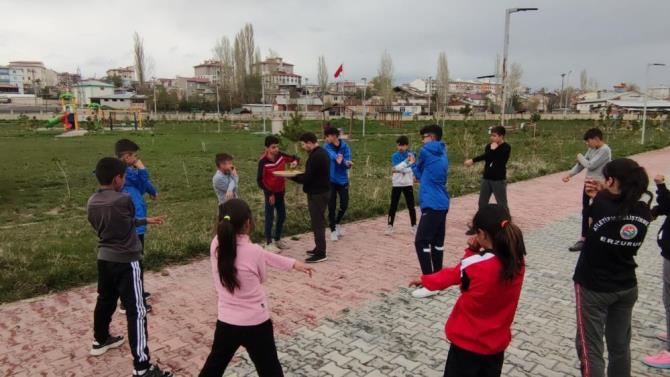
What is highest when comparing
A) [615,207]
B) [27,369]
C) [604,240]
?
[615,207]

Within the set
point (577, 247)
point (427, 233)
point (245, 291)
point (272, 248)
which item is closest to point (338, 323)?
point (427, 233)

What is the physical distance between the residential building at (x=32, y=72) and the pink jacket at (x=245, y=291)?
488ft

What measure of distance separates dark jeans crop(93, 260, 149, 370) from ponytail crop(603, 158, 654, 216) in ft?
10.7

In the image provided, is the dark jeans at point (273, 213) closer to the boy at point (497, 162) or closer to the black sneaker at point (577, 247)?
the boy at point (497, 162)

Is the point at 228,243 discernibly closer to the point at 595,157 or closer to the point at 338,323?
the point at 338,323

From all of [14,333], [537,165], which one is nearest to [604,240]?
[14,333]

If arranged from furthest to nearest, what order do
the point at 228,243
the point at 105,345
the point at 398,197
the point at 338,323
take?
the point at 398,197, the point at 338,323, the point at 105,345, the point at 228,243

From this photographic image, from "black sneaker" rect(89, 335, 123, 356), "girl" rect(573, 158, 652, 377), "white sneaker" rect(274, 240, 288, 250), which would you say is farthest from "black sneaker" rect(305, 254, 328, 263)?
"girl" rect(573, 158, 652, 377)

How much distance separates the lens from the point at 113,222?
3.47 meters

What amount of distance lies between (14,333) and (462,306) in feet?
13.2

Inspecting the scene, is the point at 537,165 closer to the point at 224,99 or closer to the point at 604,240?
the point at 604,240

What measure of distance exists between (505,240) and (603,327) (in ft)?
3.81

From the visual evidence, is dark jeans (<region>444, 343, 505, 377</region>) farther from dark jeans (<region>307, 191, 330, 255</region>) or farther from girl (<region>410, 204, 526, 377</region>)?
dark jeans (<region>307, 191, 330, 255</region>)

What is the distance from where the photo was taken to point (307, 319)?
450 centimetres
